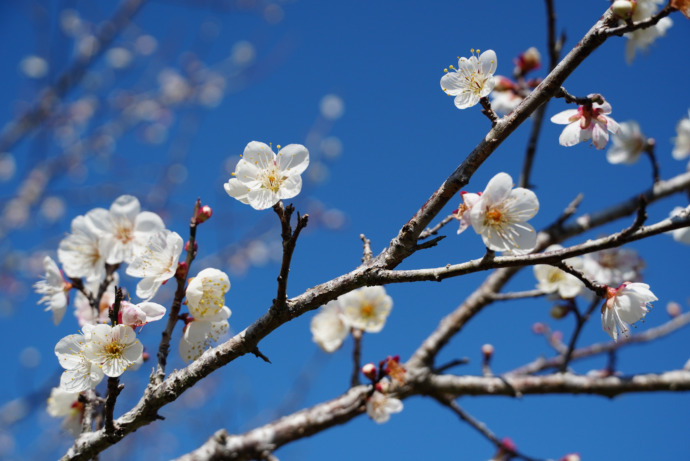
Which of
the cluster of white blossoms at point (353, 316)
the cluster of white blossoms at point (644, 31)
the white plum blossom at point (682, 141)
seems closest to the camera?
the cluster of white blossoms at point (644, 31)

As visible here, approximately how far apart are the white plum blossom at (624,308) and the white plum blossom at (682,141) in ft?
7.17

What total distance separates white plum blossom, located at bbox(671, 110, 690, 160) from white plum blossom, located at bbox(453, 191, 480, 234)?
8.01 feet

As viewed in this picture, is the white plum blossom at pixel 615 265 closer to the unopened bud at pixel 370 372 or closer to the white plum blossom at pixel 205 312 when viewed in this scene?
the unopened bud at pixel 370 372

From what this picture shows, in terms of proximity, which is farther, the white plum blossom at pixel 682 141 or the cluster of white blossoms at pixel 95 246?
the white plum blossom at pixel 682 141

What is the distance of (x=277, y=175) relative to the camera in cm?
145

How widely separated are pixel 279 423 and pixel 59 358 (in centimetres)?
105

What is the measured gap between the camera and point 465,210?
1.37 meters

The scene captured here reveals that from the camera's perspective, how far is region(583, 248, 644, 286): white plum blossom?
8.45 feet

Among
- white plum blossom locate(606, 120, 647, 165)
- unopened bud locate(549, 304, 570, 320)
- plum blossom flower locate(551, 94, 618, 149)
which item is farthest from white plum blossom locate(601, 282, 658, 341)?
white plum blossom locate(606, 120, 647, 165)

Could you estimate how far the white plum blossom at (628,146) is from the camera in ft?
10.3

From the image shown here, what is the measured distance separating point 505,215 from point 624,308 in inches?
15.6

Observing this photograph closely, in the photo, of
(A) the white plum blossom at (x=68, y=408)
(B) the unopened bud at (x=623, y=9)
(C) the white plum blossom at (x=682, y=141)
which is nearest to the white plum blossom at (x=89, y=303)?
(A) the white plum blossom at (x=68, y=408)

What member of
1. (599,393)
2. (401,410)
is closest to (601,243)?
(401,410)

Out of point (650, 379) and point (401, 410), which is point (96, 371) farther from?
point (650, 379)
